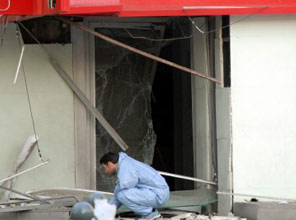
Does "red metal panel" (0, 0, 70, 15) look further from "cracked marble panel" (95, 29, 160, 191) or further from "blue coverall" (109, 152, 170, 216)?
"blue coverall" (109, 152, 170, 216)

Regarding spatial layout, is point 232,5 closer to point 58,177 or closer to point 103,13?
point 103,13

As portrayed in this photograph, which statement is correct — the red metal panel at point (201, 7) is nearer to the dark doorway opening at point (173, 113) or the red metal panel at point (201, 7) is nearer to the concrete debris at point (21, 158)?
the dark doorway opening at point (173, 113)

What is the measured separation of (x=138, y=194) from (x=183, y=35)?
299 centimetres

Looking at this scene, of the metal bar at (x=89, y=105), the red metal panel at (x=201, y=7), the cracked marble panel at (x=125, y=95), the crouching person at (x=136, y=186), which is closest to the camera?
the crouching person at (x=136, y=186)

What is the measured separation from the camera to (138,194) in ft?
36.9

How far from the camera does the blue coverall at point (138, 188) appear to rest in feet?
36.6

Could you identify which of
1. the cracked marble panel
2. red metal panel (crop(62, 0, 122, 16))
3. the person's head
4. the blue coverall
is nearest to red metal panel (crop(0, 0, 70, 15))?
red metal panel (crop(62, 0, 122, 16))

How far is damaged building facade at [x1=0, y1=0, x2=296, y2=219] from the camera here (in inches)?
467

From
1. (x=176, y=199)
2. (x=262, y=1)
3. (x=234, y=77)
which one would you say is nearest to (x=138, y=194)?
(x=176, y=199)

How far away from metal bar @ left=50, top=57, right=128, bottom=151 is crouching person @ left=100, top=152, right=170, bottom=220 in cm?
121

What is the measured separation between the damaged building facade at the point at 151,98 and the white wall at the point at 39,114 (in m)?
0.01

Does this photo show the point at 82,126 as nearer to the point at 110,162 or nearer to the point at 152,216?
the point at 110,162

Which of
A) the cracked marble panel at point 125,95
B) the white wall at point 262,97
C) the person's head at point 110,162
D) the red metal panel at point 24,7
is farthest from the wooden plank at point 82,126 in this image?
the white wall at point 262,97

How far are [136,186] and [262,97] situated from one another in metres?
1.94
